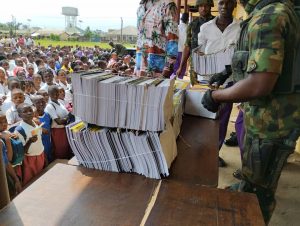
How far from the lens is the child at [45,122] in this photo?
10.6 ft

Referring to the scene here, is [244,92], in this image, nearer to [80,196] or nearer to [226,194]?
[226,194]

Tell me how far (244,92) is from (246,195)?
0.50m

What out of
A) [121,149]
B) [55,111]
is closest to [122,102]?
[121,149]

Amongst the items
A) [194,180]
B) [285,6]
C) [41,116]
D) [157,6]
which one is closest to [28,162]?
[41,116]

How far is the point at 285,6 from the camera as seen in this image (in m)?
1.39

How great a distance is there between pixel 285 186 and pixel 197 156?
191 cm

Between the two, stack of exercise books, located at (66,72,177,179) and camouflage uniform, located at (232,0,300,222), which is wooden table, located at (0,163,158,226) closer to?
stack of exercise books, located at (66,72,177,179)

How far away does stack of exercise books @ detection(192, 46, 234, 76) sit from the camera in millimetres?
2596

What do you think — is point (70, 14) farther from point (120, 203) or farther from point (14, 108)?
point (120, 203)

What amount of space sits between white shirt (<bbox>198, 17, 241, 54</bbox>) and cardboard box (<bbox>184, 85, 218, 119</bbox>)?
80 centimetres

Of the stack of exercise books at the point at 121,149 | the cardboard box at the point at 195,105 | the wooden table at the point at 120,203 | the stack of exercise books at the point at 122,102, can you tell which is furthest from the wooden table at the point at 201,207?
the cardboard box at the point at 195,105

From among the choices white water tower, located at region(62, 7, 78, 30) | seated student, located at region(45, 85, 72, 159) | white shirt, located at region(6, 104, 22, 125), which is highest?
white water tower, located at region(62, 7, 78, 30)

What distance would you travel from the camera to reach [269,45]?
133 centimetres

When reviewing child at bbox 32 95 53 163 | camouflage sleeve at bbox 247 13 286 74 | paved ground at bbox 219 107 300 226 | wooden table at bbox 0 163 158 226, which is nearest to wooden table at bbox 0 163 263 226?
wooden table at bbox 0 163 158 226
